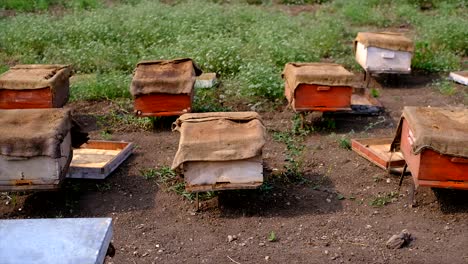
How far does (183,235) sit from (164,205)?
0.63 meters

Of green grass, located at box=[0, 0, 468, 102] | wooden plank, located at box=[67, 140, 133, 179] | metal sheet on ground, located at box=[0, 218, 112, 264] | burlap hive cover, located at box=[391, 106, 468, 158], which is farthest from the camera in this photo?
green grass, located at box=[0, 0, 468, 102]

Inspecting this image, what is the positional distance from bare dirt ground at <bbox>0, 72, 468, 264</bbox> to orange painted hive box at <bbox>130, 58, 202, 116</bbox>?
2.11 feet

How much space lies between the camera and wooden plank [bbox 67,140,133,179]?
6.80 meters

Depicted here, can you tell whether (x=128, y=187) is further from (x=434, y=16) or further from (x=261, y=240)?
(x=434, y=16)

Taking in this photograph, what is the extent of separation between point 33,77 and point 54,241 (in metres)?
5.29

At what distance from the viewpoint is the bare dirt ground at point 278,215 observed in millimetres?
5578

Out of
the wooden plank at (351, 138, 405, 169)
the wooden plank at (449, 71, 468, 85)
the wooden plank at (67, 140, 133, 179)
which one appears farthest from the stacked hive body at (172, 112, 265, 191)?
the wooden plank at (449, 71, 468, 85)

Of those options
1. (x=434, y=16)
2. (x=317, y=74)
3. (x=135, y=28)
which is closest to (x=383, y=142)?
(x=317, y=74)

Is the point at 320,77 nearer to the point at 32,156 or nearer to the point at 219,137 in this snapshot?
the point at 219,137

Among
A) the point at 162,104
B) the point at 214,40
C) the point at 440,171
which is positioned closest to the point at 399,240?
the point at 440,171

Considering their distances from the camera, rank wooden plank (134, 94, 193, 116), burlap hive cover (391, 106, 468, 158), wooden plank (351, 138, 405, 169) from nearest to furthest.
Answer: burlap hive cover (391, 106, 468, 158)
wooden plank (351, 138, 405, 169)
wooden plank (134, 94, 193, 116)

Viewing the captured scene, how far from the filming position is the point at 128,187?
6.82 m

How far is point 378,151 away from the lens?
732 centimetres

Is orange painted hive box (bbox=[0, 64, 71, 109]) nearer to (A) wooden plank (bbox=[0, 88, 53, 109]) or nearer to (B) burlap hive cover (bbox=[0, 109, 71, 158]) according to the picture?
(A) wooden plank (bbox=[0, 88, 53, 109])
